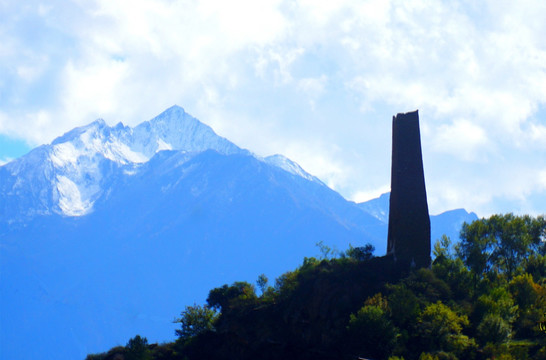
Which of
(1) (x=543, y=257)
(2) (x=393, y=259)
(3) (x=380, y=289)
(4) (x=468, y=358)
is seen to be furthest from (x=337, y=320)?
(1) (x=543, y=257)

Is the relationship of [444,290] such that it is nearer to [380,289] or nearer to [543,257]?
[380,289]

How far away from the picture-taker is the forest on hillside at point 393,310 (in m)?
53.2

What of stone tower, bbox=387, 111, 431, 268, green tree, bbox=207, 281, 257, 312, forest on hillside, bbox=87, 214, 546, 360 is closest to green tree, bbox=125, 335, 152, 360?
forest on hillside, bbox=87, 214, 546, 360

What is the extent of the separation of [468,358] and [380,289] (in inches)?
573

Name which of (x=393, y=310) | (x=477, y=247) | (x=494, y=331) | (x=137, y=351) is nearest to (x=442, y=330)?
(x=494, y=331)

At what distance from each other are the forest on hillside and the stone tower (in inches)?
77.4

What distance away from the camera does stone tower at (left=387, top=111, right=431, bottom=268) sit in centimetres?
6806

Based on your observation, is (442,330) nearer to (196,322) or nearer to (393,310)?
(393,310)

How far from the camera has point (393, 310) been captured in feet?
188

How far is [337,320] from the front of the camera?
61719mm

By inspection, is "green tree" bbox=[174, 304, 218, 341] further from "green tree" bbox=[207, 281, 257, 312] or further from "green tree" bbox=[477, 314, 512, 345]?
"green tree" bbox=[477, 314, 512, 345]

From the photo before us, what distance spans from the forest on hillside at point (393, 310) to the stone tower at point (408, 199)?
1967mm

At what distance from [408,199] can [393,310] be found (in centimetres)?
1555

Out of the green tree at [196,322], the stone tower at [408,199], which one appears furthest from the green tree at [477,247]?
the green tree at [196,322]
